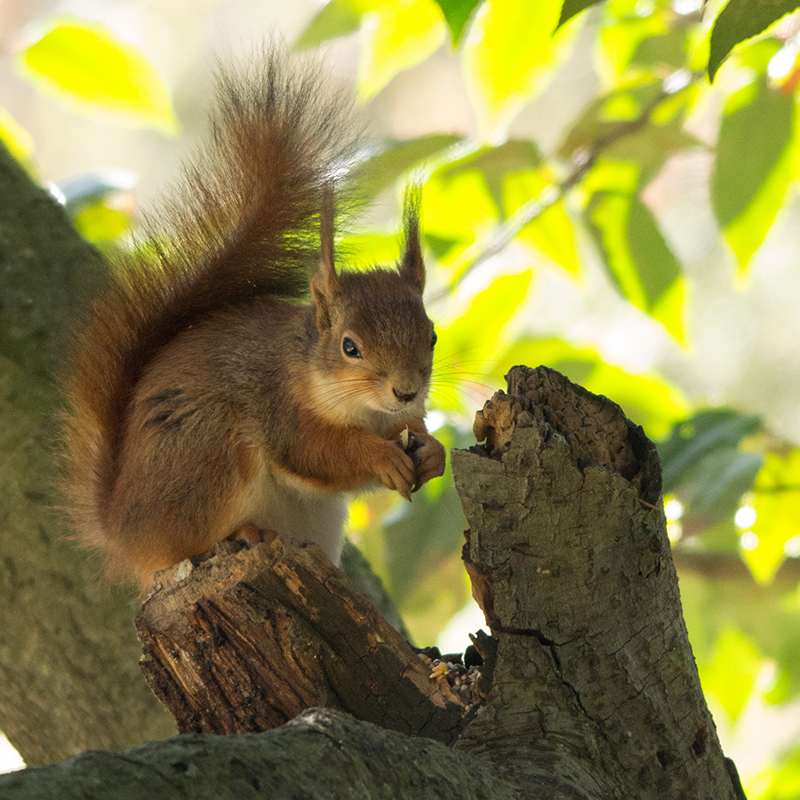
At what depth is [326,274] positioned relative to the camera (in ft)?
4.93

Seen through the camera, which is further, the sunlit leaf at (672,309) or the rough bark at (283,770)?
the sunlit leaf at (672,309)

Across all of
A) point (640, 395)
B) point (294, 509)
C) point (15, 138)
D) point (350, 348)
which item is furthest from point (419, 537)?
point (15, 138)

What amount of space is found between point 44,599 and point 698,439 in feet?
3.45

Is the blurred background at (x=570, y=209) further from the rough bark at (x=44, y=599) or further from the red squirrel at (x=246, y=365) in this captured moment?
the rough bark at (x=44, y=599)

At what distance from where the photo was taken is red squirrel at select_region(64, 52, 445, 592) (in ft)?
4.40

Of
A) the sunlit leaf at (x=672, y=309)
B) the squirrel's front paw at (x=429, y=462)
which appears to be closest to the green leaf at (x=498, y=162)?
the sunlit leaf at (x=672, y=309)

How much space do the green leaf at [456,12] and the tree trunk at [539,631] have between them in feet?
1.26

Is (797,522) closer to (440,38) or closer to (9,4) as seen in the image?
(440,38)

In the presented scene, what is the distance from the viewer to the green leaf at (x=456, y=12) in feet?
2.56

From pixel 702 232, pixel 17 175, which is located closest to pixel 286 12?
pixel 702 232

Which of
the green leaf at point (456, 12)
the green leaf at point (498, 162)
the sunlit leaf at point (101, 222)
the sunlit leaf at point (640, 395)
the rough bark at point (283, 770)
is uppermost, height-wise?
the sunlit leaf at point (101, 222)

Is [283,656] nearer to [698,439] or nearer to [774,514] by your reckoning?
[698,439]

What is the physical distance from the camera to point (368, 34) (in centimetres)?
154

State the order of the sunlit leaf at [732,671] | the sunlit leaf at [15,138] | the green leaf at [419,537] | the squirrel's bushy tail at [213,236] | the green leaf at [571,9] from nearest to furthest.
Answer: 1. the green leaf at [571,9]
2. the squirrel's bushy tail at [213,236]
3. the green leaf at [419,537]
4. the sunlit leaf at [732,671]
5. the sunlit leaf at [15,138]
